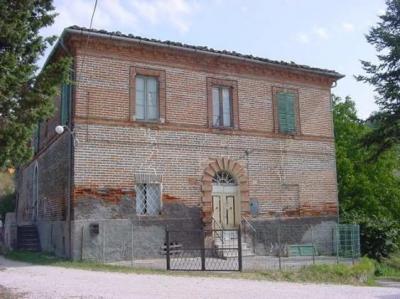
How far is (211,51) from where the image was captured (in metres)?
18.5

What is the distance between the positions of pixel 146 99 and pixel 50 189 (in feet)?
17.0

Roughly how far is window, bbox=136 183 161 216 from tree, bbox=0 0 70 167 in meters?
5.91

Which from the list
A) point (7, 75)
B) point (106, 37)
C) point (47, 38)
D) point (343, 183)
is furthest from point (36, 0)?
point (343, 183)

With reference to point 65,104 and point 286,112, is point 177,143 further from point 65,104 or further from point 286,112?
point 286,112

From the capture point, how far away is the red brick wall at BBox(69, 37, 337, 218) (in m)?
16.5

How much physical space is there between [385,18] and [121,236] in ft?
47.4

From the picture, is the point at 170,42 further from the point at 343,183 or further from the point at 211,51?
the point at 343,183

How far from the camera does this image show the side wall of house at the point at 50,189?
671 inches

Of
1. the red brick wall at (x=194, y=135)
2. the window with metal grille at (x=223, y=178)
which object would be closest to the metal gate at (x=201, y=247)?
the red brick wall at (x=194, y=135)

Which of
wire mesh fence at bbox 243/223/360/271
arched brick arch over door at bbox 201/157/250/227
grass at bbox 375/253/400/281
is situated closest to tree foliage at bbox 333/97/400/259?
grass at bbox 375/253/400/281

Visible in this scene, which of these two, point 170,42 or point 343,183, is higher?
point 170,42

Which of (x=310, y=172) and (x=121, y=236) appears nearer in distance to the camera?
(x=121, y=236)

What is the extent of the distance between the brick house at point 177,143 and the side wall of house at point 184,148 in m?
0.04

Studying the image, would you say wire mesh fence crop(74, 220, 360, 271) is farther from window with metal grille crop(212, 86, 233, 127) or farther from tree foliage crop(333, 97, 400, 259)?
tree foliage crop(333, 97, 400, 259)
